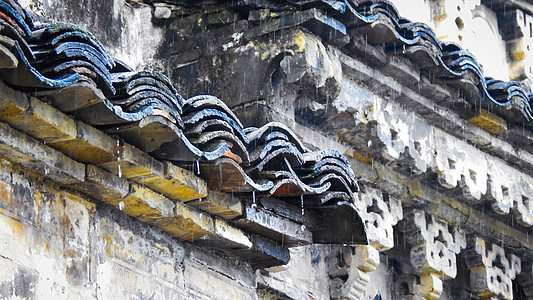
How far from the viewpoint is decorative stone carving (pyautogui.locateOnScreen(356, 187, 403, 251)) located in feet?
26.3

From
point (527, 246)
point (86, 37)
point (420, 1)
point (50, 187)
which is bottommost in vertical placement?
point (50, 187)

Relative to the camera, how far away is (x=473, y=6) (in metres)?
9.73

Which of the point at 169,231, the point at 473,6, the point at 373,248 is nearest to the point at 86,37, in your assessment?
the point at 169,231

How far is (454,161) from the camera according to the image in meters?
8.58

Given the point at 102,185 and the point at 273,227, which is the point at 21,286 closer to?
the point at 102,185

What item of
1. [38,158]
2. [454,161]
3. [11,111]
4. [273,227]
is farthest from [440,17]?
[11,111]

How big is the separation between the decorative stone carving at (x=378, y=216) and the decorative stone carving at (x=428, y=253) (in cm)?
28

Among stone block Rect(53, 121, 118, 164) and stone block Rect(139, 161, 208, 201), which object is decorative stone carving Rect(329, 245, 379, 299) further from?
stone block Rect(53, 121, 118, 164)

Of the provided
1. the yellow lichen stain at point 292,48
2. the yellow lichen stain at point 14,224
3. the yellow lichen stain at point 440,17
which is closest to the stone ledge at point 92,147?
the yellow lichen stain at point 14,224

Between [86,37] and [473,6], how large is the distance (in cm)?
487

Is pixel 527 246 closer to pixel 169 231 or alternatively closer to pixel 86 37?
pixel 169 231

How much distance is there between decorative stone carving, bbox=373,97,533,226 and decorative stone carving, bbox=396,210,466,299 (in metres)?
0.30

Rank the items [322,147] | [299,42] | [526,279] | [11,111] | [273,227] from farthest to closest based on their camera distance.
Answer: [526,279], [322,147], [299,42], [273,227], [11,111]

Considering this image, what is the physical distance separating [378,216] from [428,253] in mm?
566
